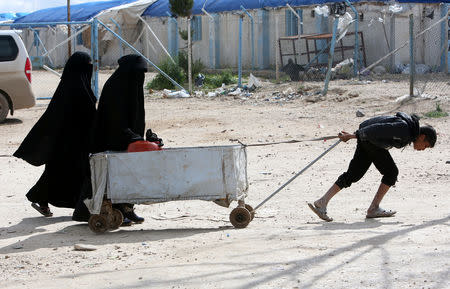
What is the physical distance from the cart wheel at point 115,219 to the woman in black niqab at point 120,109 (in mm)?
122

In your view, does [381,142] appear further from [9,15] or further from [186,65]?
[9,15]

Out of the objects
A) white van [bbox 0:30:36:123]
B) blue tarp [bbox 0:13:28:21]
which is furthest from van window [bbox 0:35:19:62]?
blue tarp [bbox 0:13:28:21]

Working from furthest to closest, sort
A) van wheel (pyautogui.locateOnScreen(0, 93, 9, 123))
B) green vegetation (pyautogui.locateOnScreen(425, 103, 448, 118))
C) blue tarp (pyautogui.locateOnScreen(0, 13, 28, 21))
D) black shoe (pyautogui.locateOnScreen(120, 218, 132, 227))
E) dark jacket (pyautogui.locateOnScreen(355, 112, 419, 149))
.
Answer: blue tarp (pyautogui.locateOnScreen(0, 13, 28, 21)), van wheel (pyautogui.locateOnScreen(0, 93, 9, 123)), green vegetation (pyautogui.locateOnScreen(425, 103, 448, 118)), black shoe (pyautogui.locateOnScreen(120, 218, 132, 227)), dark jacket (pyautogui.locateOnScreen(355, 112, 419, 149))

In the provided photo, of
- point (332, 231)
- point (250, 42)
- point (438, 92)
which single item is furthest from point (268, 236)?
point (250, 42)

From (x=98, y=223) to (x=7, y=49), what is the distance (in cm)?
781

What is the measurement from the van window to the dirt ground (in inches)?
102

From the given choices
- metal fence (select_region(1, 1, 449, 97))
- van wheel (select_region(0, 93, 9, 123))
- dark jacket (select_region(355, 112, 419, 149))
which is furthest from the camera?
metal fence (select_region(1, 1, 449, 97))

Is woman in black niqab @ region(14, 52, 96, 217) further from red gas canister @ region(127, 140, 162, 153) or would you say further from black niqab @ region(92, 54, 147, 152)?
red gas canister @ region(127, 140, 162, 153)

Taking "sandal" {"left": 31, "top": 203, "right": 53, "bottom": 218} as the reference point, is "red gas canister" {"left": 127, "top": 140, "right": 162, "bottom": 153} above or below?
above

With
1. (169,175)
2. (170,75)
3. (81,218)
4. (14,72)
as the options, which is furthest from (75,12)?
(169,175)

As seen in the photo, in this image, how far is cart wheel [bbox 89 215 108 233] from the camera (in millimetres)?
5547

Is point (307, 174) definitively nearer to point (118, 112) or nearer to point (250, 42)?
point (118, 112)

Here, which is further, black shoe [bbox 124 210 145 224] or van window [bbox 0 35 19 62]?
van window [bbox 0 35 19 62]

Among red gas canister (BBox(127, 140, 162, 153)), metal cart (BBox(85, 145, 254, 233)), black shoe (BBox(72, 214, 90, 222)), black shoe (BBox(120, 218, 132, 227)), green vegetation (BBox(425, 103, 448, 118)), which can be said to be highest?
red gas canister (BBox(127, 140, 162, 153))
